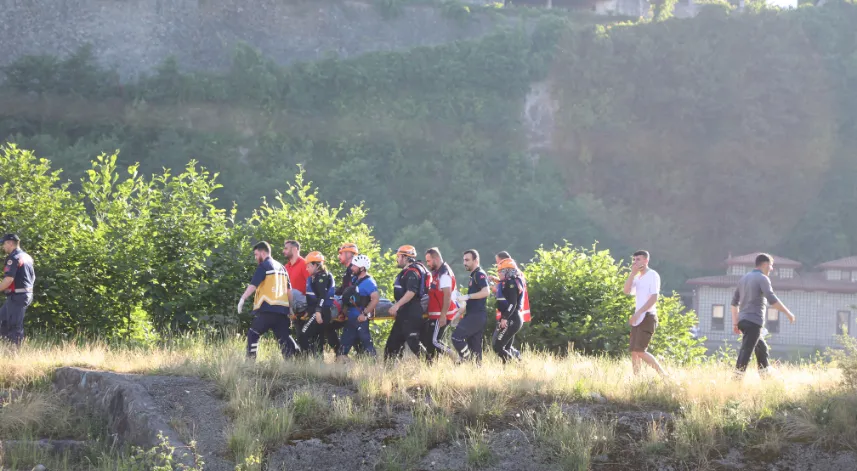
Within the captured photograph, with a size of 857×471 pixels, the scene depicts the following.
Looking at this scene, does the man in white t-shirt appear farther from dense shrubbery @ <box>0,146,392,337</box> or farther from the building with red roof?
the building with red roof

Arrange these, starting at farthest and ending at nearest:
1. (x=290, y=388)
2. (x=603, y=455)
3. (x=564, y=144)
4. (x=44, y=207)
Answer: (x=564, y=144), (x=44, y=207), (x=290, y=388), (x=603, y=455)

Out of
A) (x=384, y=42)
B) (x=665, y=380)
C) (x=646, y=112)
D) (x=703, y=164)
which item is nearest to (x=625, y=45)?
(x=646, y=112)

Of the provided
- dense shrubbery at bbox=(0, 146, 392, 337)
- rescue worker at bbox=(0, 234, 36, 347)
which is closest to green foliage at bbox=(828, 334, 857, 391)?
→ dense shrubbery at bbox=(0, 146, 392, 337)

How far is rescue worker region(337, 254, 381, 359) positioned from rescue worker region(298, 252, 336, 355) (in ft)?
0.79

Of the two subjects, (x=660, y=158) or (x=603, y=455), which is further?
(x=660, y=158)

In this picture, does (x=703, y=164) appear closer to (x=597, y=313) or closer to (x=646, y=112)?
(x=646, y=112)

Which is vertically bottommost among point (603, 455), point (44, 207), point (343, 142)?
point (603, 455)

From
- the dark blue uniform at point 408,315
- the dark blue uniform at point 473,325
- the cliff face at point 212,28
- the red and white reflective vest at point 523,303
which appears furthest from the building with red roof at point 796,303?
the dark blue uniform at point 408,315

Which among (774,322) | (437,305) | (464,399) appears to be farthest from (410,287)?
(774,322)

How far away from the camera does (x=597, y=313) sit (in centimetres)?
1795

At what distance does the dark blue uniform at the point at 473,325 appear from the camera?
12.8m

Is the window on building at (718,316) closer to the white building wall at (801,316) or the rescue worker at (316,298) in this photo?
the white building wall at (801,316)

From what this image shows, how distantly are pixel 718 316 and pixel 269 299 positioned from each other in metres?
48.9

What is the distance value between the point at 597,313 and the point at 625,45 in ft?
185
